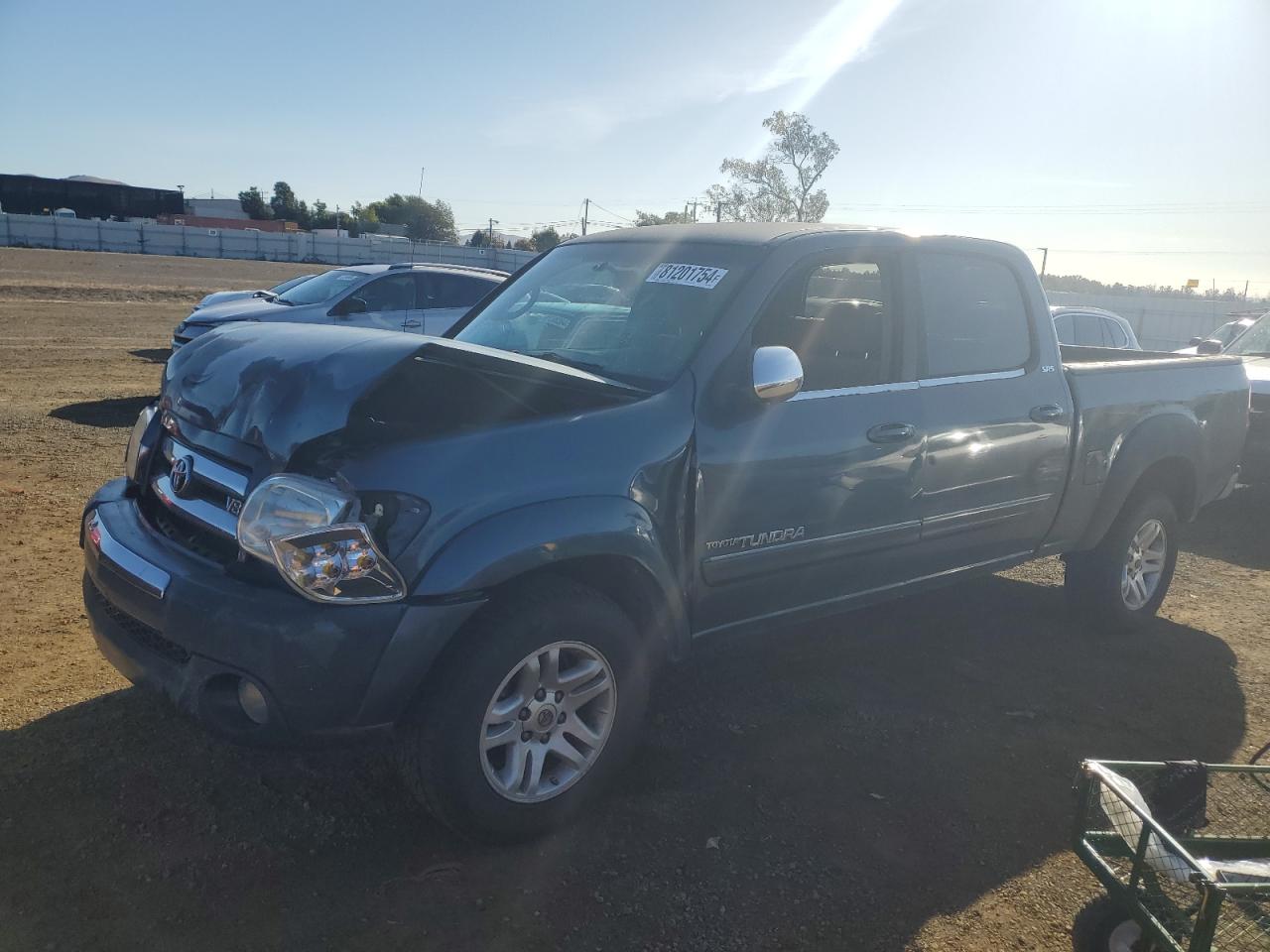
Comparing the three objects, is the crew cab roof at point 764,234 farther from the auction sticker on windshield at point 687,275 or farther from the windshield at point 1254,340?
the windshield at point 1254,340

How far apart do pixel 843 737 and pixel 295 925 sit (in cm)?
222

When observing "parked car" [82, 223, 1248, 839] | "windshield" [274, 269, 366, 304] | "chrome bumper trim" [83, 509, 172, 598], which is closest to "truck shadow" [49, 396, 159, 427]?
"windshield" [274, 269, 366, 304]

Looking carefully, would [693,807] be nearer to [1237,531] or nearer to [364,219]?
[1237,531]

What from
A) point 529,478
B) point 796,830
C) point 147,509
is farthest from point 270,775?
point 796,830

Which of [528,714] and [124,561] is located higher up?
[124,561]

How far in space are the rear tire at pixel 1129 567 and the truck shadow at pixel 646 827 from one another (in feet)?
2.76

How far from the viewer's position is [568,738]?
313cm

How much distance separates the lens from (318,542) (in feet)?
8.64

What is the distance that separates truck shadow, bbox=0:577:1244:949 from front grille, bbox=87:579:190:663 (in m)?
0.47

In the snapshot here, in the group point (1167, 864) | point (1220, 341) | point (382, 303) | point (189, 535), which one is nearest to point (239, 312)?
point (382, 303)

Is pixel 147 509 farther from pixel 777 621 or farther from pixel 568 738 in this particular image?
pixel 777 621

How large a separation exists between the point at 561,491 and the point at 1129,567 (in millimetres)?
3904

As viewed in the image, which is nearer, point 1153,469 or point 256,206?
point 1153,469

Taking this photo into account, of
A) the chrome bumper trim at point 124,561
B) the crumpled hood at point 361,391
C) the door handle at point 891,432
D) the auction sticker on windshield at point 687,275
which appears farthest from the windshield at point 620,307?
the chrome bumper trim at point 124,561
